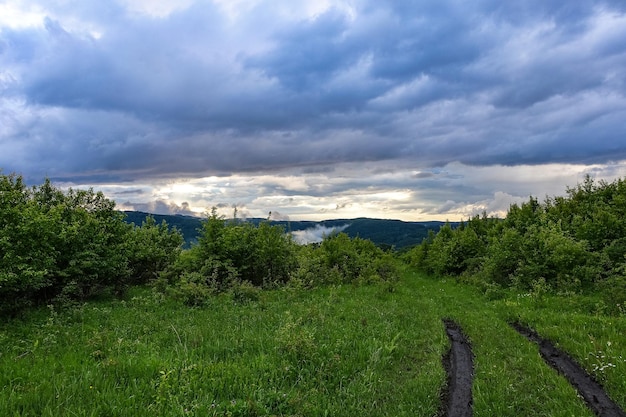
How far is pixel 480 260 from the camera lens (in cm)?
3525

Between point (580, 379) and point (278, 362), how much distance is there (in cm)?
776

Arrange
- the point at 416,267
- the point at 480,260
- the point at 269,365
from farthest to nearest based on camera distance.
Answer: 1. the point at 416,267
2. the point at 480,260
3. the point at 269,365

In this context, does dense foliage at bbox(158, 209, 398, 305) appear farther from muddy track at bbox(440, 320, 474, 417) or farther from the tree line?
muddy track at bbox(440, 320, 474, 417)

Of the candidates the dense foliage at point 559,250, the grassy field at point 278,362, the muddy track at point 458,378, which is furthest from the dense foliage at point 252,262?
the muddy track at point 458,378

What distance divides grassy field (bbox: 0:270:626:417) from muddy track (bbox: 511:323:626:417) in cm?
26

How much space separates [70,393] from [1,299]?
9850 millimetres

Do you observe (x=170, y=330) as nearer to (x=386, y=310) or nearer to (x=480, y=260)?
(x=386, y=310)

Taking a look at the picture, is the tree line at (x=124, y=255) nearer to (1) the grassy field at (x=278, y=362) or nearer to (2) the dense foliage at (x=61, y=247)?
(2) the dense foliage at (x=61, y=247)

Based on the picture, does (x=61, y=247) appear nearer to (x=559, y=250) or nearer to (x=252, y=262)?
(x=252, y=262)

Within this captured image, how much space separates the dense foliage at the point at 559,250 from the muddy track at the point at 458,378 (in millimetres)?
8469

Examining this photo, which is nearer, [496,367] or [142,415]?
[142,415]

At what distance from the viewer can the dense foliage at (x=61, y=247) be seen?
13906 millimetres

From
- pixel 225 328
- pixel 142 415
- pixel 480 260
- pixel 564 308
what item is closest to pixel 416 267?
pixel 480 260

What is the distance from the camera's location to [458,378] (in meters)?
10.3
